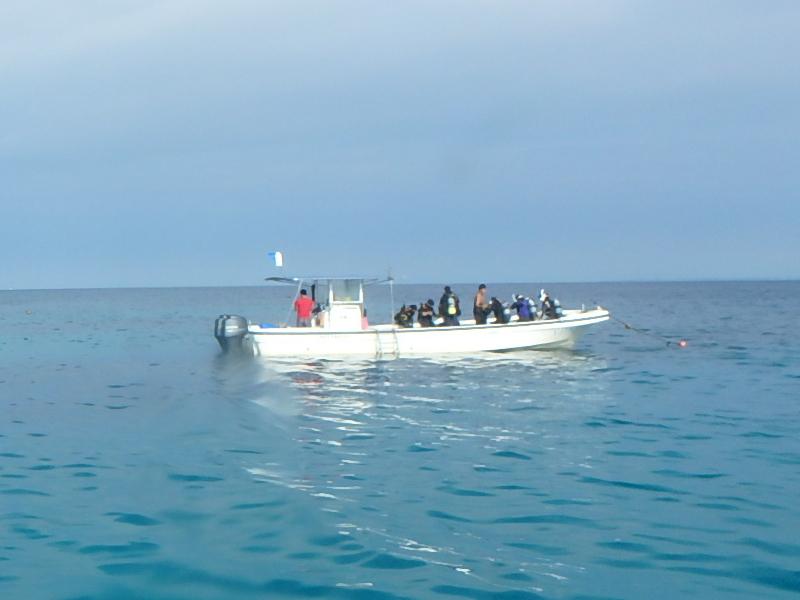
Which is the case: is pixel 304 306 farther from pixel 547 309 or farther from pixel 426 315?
pixel 547 309

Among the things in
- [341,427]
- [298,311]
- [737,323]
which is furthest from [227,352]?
[737,323]

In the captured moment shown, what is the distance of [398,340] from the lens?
27.1 m

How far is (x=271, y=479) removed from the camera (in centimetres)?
1187

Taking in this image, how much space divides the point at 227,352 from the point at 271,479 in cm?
1851

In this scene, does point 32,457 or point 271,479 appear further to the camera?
point 32,457

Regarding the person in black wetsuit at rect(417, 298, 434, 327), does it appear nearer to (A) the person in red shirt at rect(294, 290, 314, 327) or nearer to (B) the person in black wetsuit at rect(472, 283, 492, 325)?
(B) the person in black wetsuit at rect(472, 283, 492, 325)

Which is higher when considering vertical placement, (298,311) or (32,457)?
(298,311)

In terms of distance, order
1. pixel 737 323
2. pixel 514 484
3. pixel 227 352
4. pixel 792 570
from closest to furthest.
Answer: pixel 792 570 < pixel 514 484 < pixel 227 352 < pixel 737 323

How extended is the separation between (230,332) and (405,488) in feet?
62.8

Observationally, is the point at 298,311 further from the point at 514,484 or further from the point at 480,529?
the point at 480,529

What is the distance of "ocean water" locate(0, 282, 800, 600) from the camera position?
8.16m

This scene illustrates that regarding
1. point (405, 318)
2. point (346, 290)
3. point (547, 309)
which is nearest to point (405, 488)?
point (346, 290)

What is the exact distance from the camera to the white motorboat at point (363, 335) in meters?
26.8

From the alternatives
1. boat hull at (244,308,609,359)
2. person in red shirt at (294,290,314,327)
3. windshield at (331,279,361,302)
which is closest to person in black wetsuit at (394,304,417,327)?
boat hull at (244,308,609,359)
